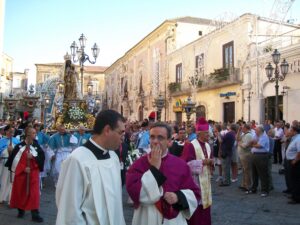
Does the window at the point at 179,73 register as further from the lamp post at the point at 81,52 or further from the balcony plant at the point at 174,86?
the lamp post at the point at 81,52

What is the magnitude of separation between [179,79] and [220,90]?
7501 millimetres

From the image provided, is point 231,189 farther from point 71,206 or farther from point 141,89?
point 141,89

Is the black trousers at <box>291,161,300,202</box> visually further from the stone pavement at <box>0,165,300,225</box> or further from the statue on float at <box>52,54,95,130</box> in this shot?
the statue on float at <box>52,54,95,130</box>

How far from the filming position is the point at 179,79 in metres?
32.9

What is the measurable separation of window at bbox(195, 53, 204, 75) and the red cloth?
23069 mm

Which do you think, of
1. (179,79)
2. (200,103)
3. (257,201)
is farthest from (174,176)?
(179,79)

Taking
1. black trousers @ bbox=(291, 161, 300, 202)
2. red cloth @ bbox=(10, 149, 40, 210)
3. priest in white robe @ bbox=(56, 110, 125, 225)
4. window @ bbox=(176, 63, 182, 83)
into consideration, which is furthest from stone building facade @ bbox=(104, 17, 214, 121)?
priest in white robe @ bbox=(56, 110, 125, 225)

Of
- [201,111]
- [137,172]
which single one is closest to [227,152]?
[137,172]

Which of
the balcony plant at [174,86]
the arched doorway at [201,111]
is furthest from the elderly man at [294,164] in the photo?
the balcony plant at [174,86]

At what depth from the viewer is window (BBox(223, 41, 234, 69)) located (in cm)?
2489

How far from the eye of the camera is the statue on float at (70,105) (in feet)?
50.0

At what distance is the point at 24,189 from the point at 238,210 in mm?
4066

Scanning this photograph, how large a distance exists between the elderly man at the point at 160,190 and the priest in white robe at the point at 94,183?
25cm

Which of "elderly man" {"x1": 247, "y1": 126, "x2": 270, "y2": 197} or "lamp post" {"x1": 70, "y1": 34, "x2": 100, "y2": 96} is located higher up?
"lamp post" {"x1": 70, "y1": 34, "x2": 100, "y2": 96}
